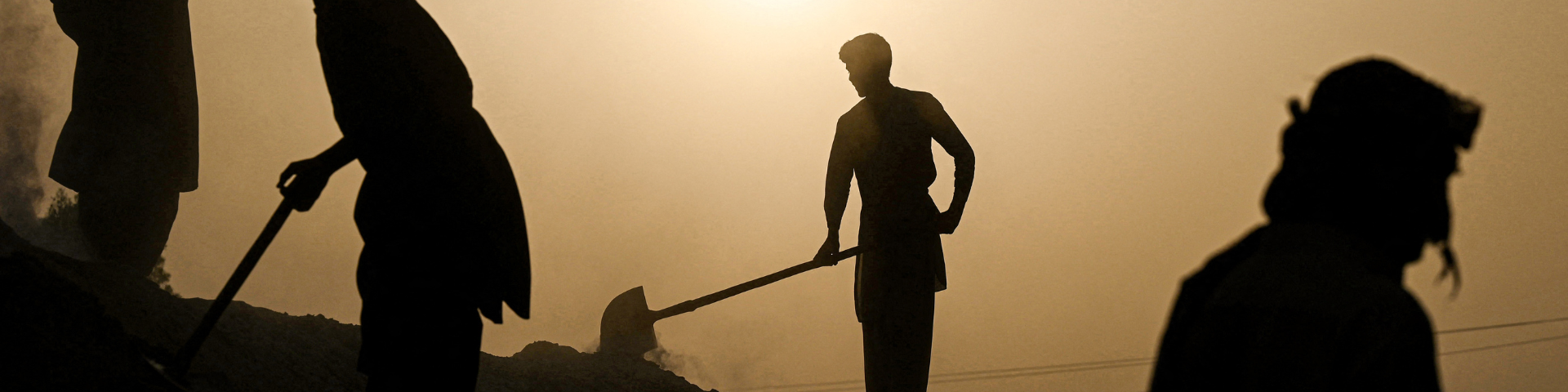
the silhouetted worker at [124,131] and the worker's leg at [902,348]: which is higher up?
the silhouetted worker at [124,131]

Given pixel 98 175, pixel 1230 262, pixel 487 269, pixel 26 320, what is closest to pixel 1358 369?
pixel 1230 262

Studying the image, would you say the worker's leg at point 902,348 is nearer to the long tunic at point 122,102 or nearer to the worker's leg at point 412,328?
the worker's leg at point 412,328

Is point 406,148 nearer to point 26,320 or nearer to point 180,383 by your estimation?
point 180,383

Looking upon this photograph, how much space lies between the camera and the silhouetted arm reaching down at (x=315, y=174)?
335cm

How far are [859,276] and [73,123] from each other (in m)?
4.16

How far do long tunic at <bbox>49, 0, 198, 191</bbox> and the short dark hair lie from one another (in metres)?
3.60

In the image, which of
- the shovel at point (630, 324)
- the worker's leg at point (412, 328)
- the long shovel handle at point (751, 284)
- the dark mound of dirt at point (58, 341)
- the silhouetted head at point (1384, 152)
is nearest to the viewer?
the silhouetted head at point (1384, 152)

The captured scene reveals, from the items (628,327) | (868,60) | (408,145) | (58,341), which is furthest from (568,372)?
(408,145)

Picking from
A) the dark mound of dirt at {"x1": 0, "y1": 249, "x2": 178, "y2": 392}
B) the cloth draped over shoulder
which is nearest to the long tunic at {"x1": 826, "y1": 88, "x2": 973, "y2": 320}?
the cloth draped over shoulder

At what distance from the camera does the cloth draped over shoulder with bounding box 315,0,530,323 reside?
3.25 metres

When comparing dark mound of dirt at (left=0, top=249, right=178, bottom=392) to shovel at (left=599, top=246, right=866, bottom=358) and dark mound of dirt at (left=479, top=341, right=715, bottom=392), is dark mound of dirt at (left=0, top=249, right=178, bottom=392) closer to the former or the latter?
dark mound of dirt at (left=479, top=341, right=715, bottom=392)

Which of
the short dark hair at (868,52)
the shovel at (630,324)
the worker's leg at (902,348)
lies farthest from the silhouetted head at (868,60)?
the shovel at (630,324)

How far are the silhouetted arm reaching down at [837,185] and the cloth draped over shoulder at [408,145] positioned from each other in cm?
300

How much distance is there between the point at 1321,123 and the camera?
1.73 meters
